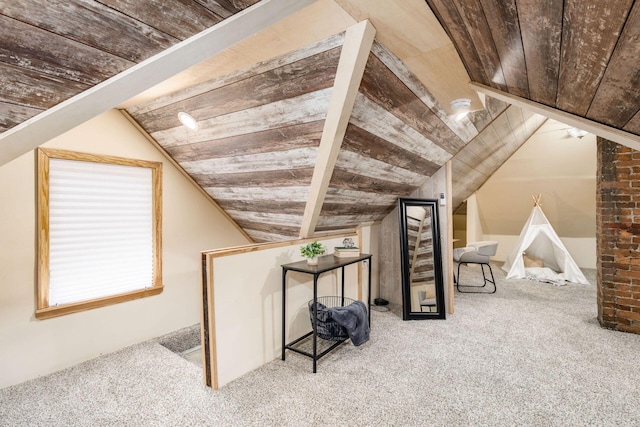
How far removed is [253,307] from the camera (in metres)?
2.42

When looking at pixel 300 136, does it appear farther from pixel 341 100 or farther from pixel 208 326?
pixel 208 326

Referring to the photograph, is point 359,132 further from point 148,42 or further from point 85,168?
point 85,168

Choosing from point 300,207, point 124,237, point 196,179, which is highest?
point 196,179

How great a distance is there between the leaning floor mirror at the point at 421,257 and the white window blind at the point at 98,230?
2631 millimetres

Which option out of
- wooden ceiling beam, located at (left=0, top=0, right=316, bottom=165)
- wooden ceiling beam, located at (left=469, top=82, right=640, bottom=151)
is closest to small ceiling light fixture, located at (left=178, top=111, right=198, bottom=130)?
wooden ceiling beam, located at (left=0, top=0, right=316, bottom=165)

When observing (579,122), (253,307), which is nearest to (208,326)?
(253,307)

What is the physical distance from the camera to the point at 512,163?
5574 millimetres

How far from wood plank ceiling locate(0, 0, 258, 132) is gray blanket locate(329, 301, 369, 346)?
212 cm

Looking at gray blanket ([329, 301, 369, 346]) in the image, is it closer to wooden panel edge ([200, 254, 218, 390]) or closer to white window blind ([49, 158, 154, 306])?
wooden panel edge ([200, 254, 218, 390])

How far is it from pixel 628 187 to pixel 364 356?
9.86 ft

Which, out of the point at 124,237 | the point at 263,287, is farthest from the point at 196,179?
the point at 263,287

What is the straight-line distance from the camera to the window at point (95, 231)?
7.57 feet

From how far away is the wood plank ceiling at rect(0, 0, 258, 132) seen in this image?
79 centimetres

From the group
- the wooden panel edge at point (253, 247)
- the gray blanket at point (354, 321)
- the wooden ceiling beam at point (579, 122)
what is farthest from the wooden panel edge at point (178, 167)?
the wooden ceiling beam at point (579, 122)
